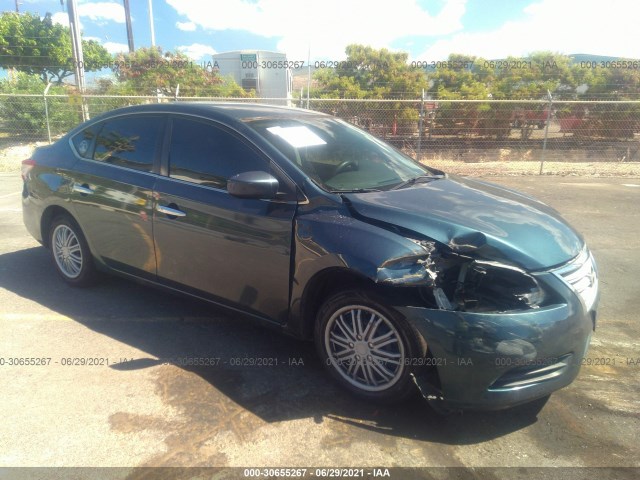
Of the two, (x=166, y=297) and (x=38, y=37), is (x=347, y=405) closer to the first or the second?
(x=166, y=297)

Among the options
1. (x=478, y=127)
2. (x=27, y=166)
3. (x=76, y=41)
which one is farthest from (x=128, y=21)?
(x=27, y=166)

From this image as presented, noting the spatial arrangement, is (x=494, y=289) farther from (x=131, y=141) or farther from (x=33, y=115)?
(x=33, y=115)

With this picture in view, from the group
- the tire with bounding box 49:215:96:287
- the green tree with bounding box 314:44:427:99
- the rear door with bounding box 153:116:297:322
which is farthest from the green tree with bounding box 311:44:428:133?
the rear door with bounding box 153:116:297:322

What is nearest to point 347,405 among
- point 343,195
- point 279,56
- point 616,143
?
point 343,195

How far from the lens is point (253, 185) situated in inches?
113

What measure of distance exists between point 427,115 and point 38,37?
3277 centimetres

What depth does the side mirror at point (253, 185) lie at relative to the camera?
288 centimetres

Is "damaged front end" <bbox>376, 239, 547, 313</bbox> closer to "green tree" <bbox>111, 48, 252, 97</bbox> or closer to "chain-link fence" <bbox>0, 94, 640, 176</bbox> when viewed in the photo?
"chain-link fence" <bbox>0, 94, 640, 176</bbox>

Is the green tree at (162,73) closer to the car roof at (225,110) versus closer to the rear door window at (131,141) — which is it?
the rear door window at (131,141)

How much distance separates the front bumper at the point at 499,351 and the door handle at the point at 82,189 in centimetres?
296

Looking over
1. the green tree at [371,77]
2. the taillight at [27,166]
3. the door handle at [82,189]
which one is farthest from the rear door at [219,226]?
the green tree at [371,77]

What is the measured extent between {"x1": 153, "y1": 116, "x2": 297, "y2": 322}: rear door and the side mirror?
0.32 feet

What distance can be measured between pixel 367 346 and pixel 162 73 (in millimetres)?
23681

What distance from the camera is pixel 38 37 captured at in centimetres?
3397
